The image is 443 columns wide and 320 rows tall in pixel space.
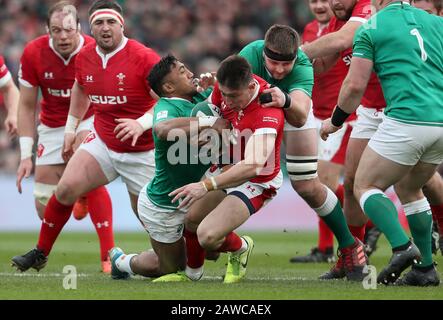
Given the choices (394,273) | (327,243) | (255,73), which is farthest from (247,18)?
(394,273)

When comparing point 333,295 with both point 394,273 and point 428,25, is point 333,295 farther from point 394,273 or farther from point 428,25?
point 428,25

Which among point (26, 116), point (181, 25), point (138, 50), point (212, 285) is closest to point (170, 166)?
point (212, 285)

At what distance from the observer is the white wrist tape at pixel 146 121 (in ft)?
27.5

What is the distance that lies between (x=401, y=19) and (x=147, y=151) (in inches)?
121

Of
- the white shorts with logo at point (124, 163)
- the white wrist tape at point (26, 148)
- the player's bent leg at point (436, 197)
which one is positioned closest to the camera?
the player's bent leg at point (436, 197)

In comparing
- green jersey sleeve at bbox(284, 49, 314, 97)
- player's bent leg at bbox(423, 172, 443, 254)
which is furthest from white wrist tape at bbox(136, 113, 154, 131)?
player's bent leg at bbox(423, 172, 443, 254)

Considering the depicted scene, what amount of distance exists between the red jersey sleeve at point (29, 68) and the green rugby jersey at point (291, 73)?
9.07 ft

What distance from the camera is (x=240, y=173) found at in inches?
274

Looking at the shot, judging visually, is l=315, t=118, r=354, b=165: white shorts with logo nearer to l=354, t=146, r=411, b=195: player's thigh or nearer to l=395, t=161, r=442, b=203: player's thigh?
l=395, t=161, r=442, b=203: player's thigh

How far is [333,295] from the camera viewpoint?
251 inches

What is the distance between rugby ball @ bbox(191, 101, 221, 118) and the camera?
Answer: 7453 millimetres

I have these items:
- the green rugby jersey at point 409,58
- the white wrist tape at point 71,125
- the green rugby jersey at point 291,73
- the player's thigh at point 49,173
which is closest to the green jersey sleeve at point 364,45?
the green rugby jersey at point 409,58

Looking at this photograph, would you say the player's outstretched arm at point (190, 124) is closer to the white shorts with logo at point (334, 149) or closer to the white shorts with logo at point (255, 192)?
the white shorts with logo at point (255, 192)

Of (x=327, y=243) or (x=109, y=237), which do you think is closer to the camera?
(x=109, y=237)
